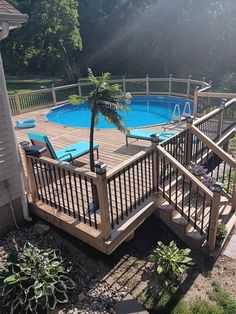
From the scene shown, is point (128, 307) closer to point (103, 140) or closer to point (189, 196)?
point (189, 196)

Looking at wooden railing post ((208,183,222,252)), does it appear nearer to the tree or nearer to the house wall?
the house wall

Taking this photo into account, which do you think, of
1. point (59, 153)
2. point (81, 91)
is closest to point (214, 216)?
point (59, 153)

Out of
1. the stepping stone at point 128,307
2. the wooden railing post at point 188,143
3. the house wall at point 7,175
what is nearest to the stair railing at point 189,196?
the wooden railing post at point 188,143

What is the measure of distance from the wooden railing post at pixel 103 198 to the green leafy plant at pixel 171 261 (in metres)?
0.79

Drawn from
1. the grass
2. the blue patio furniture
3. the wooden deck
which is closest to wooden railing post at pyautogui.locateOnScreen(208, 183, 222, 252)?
the grass

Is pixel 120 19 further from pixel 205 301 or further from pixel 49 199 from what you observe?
pixel 205 301

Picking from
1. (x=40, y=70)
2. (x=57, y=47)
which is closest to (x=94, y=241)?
(x=57, y=47)

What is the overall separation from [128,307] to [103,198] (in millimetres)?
1427

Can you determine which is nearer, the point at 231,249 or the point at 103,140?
the point at 231,249

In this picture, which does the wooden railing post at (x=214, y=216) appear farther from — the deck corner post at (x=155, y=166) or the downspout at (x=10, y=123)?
the downspout at (x=10, y=123)

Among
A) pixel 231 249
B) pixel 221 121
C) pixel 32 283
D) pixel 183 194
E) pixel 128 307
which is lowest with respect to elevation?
pixel 231 249

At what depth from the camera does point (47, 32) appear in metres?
18.2

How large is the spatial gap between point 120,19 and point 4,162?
23194 mm

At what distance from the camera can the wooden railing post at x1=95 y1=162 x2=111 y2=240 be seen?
3.44m
